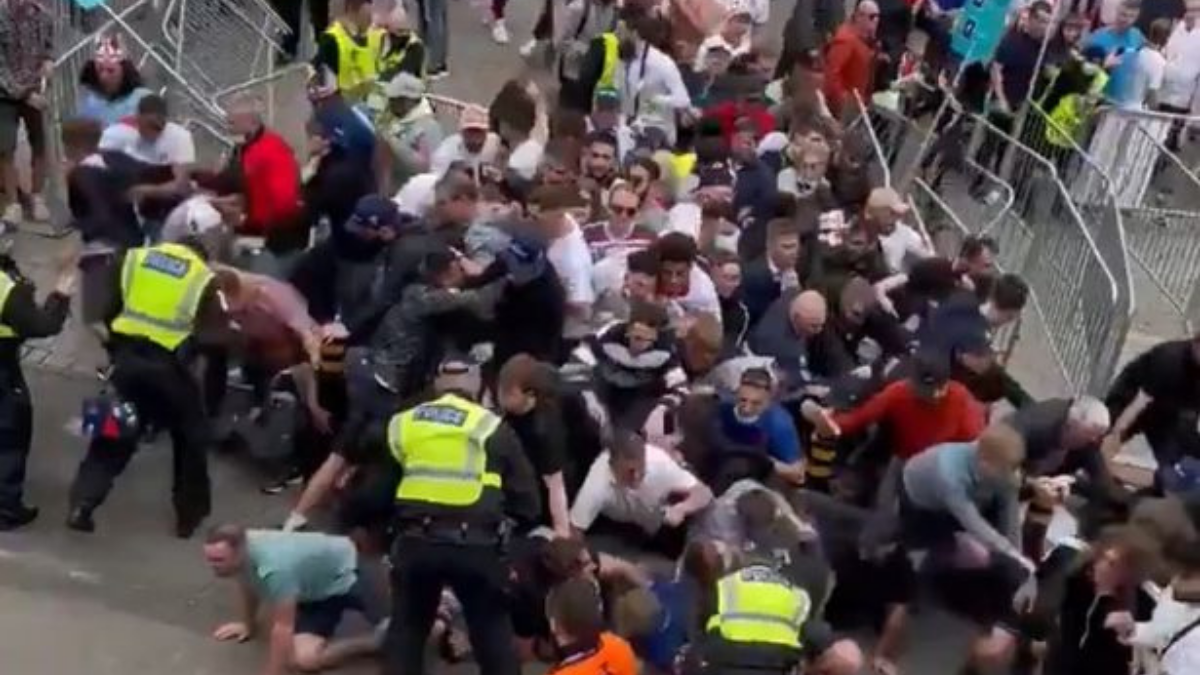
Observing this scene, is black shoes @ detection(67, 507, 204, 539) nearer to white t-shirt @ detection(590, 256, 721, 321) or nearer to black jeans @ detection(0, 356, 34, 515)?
black jeans @ detection(0, 356, 34, 515)

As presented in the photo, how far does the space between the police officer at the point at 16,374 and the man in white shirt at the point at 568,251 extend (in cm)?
222

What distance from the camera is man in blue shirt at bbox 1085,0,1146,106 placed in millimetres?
14281

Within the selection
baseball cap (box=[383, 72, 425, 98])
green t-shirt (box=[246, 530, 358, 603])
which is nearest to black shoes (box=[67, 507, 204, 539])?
green t-shirt (box=[246, 530, 358, 603])

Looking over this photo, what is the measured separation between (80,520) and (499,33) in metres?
7.85

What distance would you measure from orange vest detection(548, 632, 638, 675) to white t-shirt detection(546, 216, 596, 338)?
2.73 m

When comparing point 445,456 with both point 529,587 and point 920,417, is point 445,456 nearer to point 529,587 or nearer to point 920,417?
point 529,587

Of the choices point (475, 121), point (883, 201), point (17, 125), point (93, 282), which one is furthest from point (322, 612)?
point (17, 125)

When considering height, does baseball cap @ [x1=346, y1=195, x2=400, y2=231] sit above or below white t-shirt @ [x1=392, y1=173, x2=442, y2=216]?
above

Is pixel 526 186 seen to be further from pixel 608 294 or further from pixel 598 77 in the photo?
pixel 598 77

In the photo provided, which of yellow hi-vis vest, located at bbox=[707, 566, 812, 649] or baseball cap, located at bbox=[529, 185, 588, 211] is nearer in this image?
yellow hi-vis vest, located at bbox=[707, 566, 812, 649]

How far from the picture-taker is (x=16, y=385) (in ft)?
30.6

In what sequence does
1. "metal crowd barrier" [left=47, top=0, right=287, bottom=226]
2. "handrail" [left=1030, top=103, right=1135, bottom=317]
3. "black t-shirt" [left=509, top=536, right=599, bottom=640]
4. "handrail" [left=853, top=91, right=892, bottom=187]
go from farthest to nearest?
"handrail" [left=853, top=91, right=892, bottom=187] → "metal crowd barrier" [left=47, top=0, right=287, bottom=226] → "handrail" [left=1030, top=103, right=1135, bottom=317] → "black t-shirt" [left=509, top=536, right=599, bottom=640]

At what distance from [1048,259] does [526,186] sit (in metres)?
3.41

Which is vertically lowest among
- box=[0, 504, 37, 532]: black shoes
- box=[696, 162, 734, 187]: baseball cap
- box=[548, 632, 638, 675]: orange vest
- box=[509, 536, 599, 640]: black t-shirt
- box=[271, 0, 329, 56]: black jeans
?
box=[0, 504, 37, 532]: black shoes
